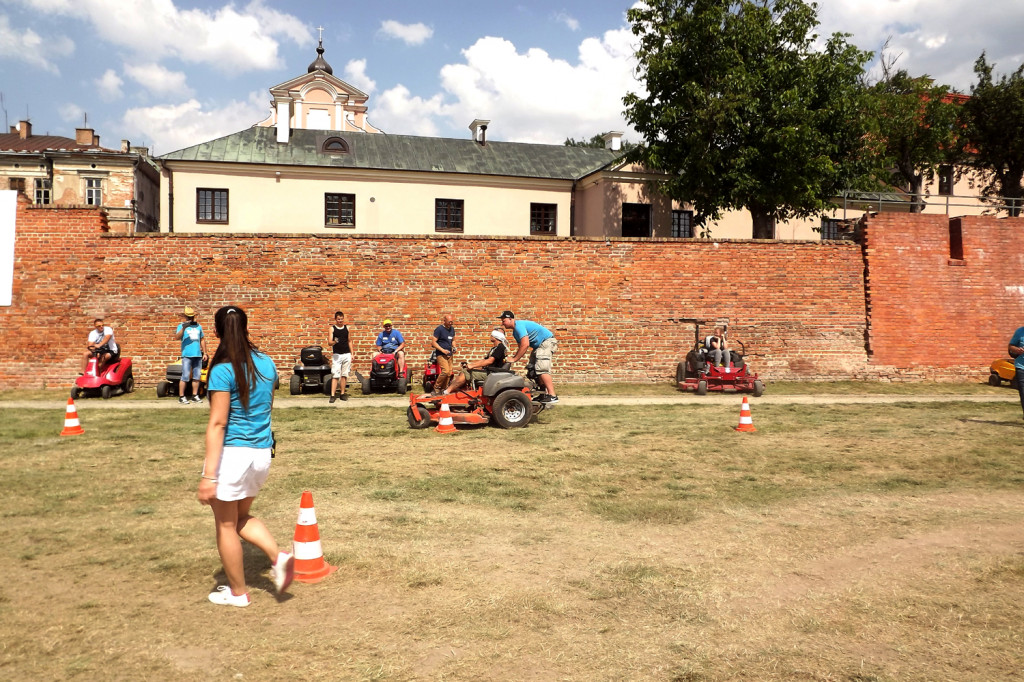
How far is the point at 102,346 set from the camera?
15148 mm

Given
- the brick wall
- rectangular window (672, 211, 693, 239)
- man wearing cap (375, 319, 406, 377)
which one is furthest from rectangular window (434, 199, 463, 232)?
man wearing cap (375, 319, 406, 377)

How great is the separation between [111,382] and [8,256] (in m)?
4.04

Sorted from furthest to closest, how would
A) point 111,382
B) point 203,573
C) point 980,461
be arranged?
1. point 111,382
2. point 980,461
3. point 203,573

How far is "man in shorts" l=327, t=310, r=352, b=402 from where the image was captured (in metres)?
14.3

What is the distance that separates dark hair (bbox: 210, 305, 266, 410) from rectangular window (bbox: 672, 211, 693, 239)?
27093 millimetres

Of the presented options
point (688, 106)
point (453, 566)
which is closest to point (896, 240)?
point (688, 106)

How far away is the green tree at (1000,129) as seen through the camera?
34.0 metres

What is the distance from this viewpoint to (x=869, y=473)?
8.52 metres

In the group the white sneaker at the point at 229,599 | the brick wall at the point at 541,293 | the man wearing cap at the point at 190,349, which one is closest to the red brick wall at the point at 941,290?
the brick wall at the point at 541,293

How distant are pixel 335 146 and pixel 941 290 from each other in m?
22.2

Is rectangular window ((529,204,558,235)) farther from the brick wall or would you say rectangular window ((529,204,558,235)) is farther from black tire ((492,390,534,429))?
black tire ((492,390,534,429))

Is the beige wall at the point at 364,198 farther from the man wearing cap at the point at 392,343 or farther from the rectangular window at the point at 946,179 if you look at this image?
the rectangular window at the point at 946,179

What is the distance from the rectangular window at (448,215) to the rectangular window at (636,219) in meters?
6.46

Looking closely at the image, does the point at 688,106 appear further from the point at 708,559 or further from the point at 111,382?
the point at 708,559
